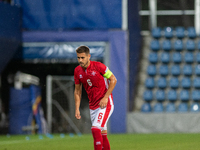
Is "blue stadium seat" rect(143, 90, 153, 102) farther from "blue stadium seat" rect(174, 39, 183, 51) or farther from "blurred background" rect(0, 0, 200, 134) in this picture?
"blue stadium seat" rect(174, 39, 183, 51)

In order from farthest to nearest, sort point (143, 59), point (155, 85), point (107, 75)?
point (143, 59) < point (155, 85) < point (107, 75)

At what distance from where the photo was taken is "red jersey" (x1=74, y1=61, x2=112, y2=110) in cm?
688

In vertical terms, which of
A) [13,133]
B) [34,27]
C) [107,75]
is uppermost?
[34,27]

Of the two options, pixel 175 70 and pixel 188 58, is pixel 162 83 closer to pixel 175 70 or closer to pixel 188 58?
pixel 175 70

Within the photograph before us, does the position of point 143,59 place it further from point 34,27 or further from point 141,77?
point 34,27

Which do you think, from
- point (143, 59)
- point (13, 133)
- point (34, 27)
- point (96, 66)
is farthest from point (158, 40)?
point (96, 66)

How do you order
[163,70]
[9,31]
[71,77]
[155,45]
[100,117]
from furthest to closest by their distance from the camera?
[155,45] < [163,70] < [71,77] < [9,31] < [100,117]

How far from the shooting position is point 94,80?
6898 mm

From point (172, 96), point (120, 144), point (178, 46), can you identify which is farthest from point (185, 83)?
point (120, 144)

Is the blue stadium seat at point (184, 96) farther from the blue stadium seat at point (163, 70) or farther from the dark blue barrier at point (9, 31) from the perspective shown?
the dark blue barrier at point (9, 31)

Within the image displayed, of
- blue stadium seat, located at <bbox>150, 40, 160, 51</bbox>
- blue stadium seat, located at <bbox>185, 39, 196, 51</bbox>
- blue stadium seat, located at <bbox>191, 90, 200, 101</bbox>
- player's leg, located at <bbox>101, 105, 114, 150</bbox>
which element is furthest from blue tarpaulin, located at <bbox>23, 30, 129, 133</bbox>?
player's leg, located at <bbox>101, 105, 114, 150</bbox>

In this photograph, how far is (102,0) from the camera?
16.5m

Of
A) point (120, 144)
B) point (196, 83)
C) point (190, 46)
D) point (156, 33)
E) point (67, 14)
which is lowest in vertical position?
point (120, 144)

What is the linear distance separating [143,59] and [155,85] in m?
1.74
